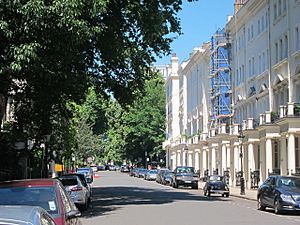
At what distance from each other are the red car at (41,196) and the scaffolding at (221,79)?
56.4 metres

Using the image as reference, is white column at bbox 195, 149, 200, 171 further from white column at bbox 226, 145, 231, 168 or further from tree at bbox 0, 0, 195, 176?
tree at bbox 0, 0, 195, 176

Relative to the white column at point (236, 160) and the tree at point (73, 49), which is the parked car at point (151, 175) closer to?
the white column at point (236, 160)

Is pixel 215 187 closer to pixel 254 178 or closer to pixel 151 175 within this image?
pixel 254 178

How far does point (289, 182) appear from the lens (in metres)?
26.0

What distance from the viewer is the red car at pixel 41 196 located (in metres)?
10.2

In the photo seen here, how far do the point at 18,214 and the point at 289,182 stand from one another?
70.3 ft

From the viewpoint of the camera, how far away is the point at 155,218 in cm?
2184

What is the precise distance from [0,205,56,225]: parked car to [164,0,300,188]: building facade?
34763mm

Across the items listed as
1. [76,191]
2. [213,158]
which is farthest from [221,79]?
[76,191]

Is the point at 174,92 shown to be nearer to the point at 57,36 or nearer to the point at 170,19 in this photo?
the point at 170,19

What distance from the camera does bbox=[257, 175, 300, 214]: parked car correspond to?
80.0ft

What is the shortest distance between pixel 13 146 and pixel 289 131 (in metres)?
17.6

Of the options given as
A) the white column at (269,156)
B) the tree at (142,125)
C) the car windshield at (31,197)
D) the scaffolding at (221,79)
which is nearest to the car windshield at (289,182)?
the car windshield at (31,197)

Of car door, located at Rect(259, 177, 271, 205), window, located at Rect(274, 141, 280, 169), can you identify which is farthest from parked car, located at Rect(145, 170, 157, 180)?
car door, located at Rect(259, 177, 271, 205)
